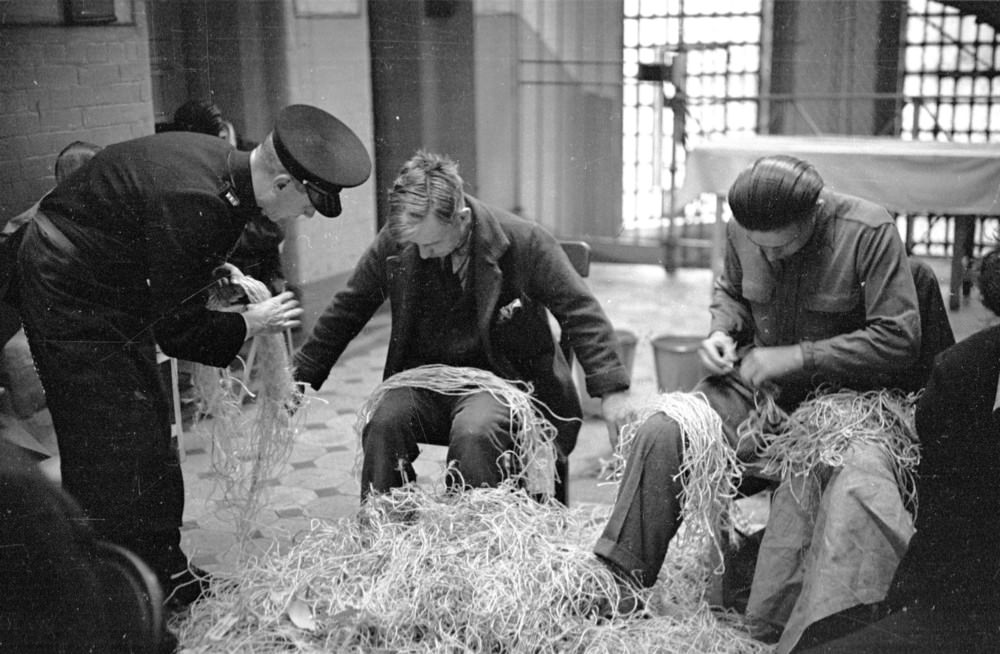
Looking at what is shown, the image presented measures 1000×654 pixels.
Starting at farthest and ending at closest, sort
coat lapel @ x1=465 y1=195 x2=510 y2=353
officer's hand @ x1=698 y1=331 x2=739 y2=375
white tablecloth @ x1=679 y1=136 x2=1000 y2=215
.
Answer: coat lapel @ x1=465 y1=195 x2=510 y2=353 < officer's hand @ x1=698 y1=331 x2=739 y2=375 < white tablecloth @ x1=679 y1=136 x2=1000 y2=215

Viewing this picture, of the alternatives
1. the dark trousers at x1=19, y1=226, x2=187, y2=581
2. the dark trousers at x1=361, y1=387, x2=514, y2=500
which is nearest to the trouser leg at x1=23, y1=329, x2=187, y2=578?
the dark trousers at x1=19, y1=226, x2=187, y2=581

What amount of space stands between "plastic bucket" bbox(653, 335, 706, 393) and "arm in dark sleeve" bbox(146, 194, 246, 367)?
6.24 feet

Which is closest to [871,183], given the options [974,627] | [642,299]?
[974,627]

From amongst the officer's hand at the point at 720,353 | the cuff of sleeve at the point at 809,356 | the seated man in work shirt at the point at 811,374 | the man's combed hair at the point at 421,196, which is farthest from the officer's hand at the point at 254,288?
the cuff of sleeve at the point at 809,356

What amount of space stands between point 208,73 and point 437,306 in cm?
90

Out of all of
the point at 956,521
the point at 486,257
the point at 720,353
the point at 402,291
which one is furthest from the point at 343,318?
the point at 956,521

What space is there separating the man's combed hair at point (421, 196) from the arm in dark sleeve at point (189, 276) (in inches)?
17.4

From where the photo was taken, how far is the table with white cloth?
2.92 meters

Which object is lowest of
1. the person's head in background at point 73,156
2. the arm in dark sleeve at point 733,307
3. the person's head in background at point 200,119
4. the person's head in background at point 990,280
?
the arm in dark sleeve at point 733,307

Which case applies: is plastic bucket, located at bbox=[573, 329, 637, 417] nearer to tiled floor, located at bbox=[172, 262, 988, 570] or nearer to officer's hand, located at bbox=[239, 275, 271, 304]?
tiled floor, located at bbox=[172, 262, 988, 570]

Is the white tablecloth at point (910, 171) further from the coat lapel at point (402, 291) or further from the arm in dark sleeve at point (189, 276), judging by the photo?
the arm in dark sleeve at point (189, 276)

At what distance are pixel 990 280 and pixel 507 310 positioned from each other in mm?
1273

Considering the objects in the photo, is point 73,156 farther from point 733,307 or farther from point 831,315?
point 831,315

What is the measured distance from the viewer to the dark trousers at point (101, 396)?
9.17 feet
